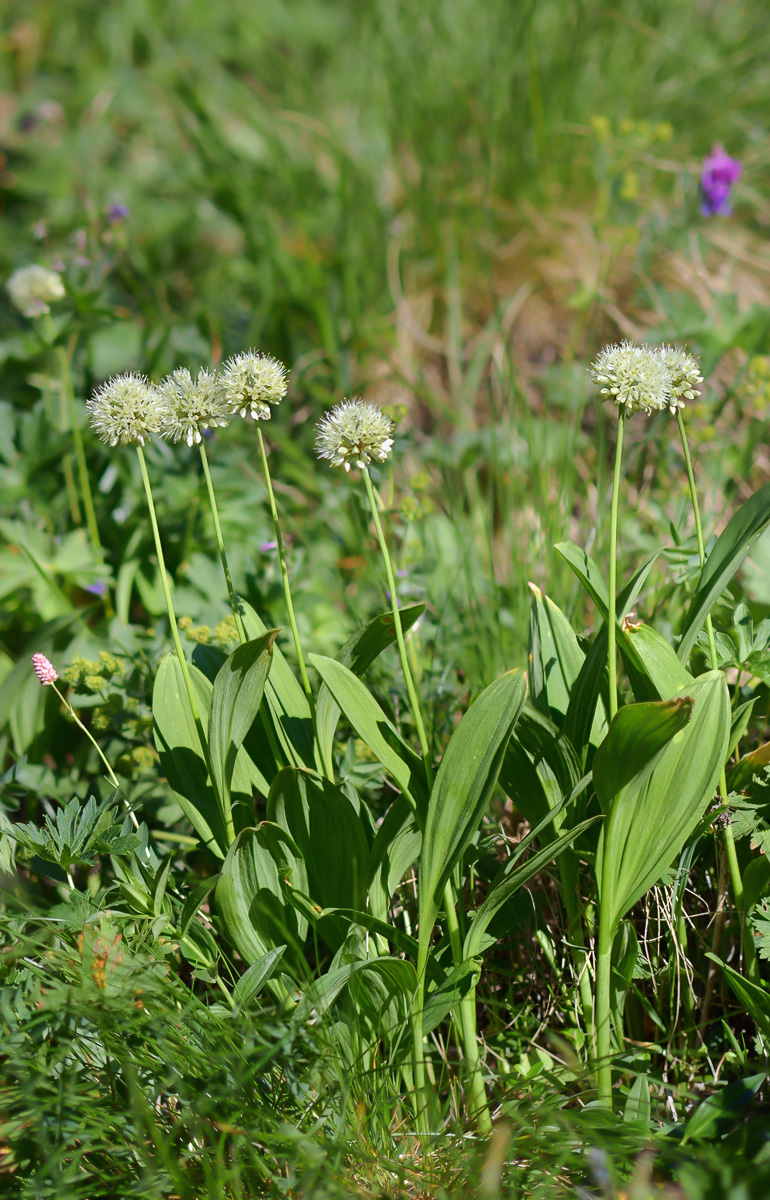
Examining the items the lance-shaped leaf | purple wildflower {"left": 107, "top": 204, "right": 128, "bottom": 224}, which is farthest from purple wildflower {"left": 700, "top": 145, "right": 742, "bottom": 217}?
the lance-shaped leaf

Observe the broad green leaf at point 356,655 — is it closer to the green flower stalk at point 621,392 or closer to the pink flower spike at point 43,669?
the green flower stalk at point 621,392

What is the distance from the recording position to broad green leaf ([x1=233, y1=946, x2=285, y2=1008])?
1001mm

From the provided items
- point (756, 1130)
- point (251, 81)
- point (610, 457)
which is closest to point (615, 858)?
point (756, 1130)

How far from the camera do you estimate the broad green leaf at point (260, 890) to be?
3.34ft

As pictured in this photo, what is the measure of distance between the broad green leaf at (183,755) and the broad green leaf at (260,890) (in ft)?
0.28

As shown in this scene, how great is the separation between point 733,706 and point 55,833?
905 mm

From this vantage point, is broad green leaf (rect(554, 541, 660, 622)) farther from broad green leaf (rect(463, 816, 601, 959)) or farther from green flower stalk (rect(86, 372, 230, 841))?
green flower stalk (rect(86, 372, 230, 841))

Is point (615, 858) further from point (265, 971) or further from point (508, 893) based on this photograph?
point (265, 971)

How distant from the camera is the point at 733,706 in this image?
119 centimetres

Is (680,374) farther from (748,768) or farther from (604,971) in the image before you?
(604,971)

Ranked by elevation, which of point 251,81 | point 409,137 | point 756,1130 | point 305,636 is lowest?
point 756,1130

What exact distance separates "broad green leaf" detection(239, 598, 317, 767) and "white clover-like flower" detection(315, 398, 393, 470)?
30 cm

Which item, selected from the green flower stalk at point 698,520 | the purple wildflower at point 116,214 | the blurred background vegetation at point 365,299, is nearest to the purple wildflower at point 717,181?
the blurred background vegetation at point 365,299

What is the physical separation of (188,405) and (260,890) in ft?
1.90
